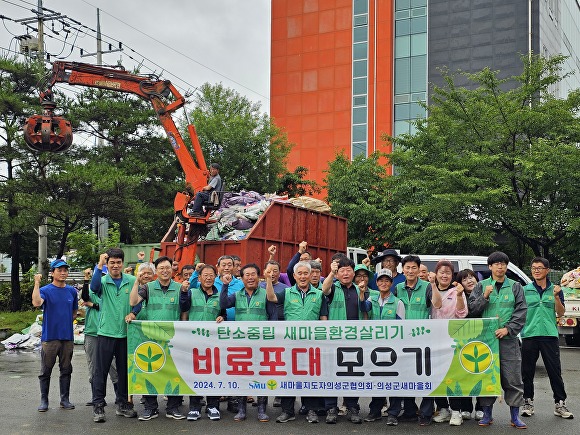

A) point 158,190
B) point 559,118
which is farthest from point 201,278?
point 158,190

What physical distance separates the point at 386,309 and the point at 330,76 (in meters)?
45.7

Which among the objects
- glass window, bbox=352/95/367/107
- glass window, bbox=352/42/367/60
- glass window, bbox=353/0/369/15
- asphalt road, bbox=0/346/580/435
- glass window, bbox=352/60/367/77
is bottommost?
asphalt road, bbox=0/346/580/435

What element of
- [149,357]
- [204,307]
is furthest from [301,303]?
[149,357]

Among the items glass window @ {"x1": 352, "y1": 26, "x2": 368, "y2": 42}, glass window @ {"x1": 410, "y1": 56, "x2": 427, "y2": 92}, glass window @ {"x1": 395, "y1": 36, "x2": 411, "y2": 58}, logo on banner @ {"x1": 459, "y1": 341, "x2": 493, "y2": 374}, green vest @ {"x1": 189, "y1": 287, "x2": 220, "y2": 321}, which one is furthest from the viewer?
glass window @ {"x1": 352, "y1": 26, "x2": 368, "y2": 42}

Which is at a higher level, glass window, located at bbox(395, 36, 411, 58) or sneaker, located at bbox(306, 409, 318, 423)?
glass window, located at bbox(395, 36, 411, 58)

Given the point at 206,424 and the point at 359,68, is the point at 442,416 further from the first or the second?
the point at 359,68

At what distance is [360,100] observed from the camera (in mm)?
51125

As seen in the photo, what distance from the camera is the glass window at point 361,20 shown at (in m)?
51.2

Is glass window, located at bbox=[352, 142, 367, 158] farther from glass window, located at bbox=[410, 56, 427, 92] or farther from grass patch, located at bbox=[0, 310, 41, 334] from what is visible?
grass patch, located at bbox=[0, 310, 41, 334]

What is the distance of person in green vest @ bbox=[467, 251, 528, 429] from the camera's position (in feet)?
25.0

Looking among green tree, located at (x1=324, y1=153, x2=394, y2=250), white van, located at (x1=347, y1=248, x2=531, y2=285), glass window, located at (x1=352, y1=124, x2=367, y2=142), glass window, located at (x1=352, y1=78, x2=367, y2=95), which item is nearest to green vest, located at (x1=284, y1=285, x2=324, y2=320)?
white van, located at (x1=347, y1=248, x2=531, y2=285)

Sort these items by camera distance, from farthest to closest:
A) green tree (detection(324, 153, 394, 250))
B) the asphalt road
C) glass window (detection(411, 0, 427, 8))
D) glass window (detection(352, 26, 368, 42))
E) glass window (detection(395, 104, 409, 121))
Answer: glass window (detection(352, 26, 368, 42)), glass window (detection(411, 0, 427, 8)), glass window (detection(395, 104, 409, 121)), green tree (detection(324, 153, 394, 250)), the asphalt road

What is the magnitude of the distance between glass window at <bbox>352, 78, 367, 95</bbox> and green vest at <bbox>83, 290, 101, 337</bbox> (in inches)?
1742

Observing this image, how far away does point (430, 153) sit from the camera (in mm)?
24594
